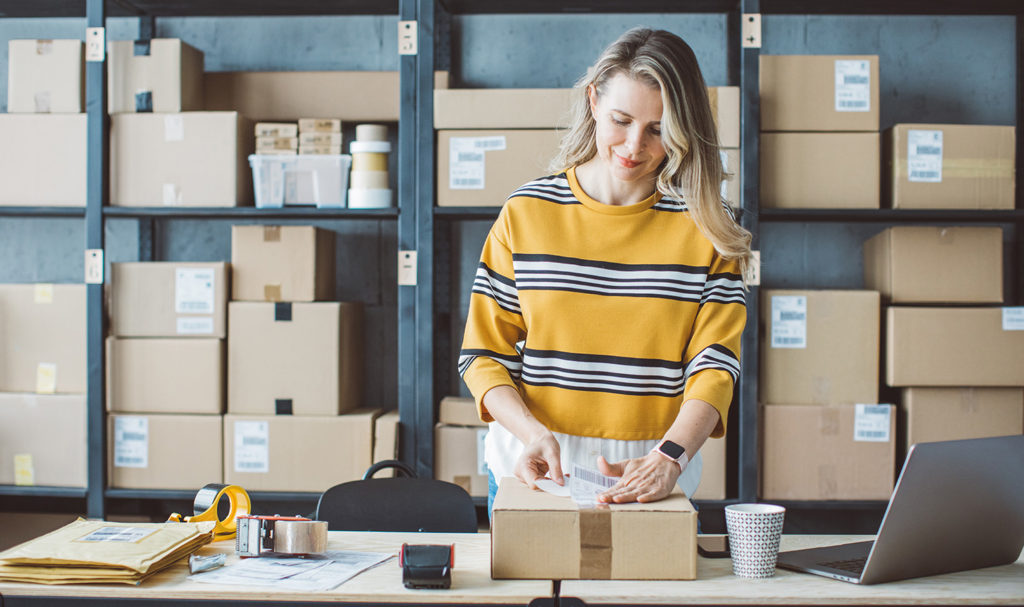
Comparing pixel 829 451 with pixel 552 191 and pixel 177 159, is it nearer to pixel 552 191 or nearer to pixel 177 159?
pixel 552 191

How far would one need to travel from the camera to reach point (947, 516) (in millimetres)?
1125

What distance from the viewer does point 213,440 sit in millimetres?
2631

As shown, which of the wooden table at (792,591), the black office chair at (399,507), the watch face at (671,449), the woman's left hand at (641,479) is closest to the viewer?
the wooden table at (792,591)

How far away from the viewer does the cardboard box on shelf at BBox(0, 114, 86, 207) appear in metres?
2.68

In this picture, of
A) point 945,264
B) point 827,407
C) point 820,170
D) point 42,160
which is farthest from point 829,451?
point 42,160

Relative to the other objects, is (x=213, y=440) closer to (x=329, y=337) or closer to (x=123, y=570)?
(x=329, y=337)

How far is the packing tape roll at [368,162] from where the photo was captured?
8.73 ft

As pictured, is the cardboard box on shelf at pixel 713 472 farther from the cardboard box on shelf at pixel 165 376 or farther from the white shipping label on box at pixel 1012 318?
the cardboard box on shelf at pixel 165 376

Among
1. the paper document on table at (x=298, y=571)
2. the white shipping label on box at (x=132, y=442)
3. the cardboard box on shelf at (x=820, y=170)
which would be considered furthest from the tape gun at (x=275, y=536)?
the cardboard box on shelf at (x=820, y=170)

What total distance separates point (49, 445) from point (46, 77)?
3.74ft

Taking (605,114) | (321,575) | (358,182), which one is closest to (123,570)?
(321,575)

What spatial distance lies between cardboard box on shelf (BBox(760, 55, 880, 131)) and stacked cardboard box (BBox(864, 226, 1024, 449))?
0.37m

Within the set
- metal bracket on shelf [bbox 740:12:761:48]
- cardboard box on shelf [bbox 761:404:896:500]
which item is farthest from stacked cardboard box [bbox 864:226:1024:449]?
metal bracket on shelf [bbox 740:12:761:48]

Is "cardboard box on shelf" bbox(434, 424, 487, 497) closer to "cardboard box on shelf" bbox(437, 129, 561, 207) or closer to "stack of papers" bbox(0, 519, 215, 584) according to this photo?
"cardboard box on shelf" bbox(437, 129, 561, 207)
